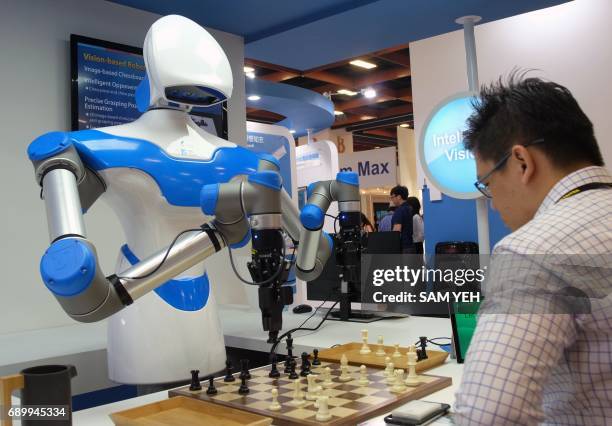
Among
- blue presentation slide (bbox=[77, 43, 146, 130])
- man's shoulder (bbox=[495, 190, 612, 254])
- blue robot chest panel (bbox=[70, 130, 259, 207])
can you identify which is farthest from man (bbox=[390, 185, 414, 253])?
man's shoulder (bbox=[495, 190, 612, 254])

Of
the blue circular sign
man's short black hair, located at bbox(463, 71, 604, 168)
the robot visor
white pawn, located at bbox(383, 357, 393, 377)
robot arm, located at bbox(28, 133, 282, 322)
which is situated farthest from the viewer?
the blue circular sign

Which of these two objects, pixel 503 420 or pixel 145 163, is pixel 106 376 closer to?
pixel 145 163

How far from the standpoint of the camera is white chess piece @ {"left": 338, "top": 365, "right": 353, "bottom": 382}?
5.31 feet

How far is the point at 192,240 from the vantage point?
1.55 metres

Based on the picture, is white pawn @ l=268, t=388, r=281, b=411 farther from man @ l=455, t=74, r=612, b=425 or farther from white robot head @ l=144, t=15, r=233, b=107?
→ white robot head @ l=144, t=15, r=233, b=107

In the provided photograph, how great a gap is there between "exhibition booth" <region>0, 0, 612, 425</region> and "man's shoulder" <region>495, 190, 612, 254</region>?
0.84 feet

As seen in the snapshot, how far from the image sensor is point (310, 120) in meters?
8.55

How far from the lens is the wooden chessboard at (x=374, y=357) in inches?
68.9

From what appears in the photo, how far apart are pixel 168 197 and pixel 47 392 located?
808 mm

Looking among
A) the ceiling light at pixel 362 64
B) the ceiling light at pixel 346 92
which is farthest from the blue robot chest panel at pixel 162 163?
the ceiling light at pixel 346 92

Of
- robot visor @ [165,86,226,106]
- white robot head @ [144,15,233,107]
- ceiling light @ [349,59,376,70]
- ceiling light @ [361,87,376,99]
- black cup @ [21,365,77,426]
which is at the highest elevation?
ceiling light @ [349,59,376,70]

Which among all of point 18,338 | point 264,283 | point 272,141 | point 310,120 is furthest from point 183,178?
point 310,120

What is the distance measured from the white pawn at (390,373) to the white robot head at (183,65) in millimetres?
1019

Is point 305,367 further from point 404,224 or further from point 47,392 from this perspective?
point 404,224
